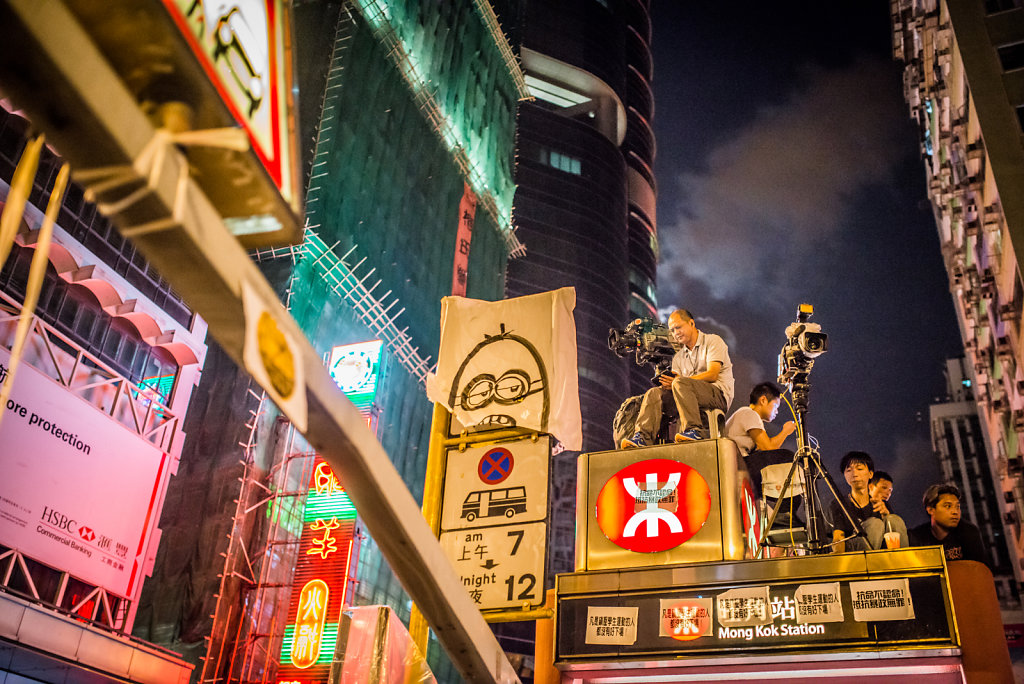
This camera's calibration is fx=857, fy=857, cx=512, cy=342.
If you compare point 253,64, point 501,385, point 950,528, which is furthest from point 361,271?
point 253,64

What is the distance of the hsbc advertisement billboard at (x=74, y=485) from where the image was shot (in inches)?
769

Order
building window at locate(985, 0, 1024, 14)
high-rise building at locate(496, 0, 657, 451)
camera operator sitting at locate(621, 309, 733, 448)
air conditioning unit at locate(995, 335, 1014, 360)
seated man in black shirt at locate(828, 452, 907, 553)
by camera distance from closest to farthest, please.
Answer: seated man in black shirt at locate(828, 452, 907, 553), camera operator sitting at locate(621, 309, 733, 448), building window at locate(985, 0, 1024, 14), air conditioning unit at locate(995, 335, 1014, 360), high-rise building at locate(496, 0, 657, 451)

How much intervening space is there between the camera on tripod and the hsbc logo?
18.4 metres

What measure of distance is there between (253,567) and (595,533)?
971 inches

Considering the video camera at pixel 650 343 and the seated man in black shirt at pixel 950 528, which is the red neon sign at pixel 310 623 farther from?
the seated man in black shirt at pixel 950 528

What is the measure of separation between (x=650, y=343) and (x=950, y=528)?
399cm

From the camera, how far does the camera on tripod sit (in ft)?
26.8

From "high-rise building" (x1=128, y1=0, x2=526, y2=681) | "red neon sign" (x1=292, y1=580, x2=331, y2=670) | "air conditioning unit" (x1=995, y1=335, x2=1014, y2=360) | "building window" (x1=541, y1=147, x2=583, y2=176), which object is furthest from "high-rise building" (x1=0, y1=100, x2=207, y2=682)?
"building window" (x1=541, y1=147, x2=583, y2=176)

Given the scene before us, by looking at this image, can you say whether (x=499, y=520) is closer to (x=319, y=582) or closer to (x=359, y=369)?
(x=319, y=582)

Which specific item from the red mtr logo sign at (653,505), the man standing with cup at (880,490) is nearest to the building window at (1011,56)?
the man standing with cup at (880,490)

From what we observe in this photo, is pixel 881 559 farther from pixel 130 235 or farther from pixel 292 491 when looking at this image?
pixel 292 491

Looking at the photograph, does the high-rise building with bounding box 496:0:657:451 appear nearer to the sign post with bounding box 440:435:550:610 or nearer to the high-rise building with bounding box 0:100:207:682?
the high-rise building with bounding box 0:100:207:682

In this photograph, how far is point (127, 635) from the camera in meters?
20.3

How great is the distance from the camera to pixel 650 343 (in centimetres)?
1084
